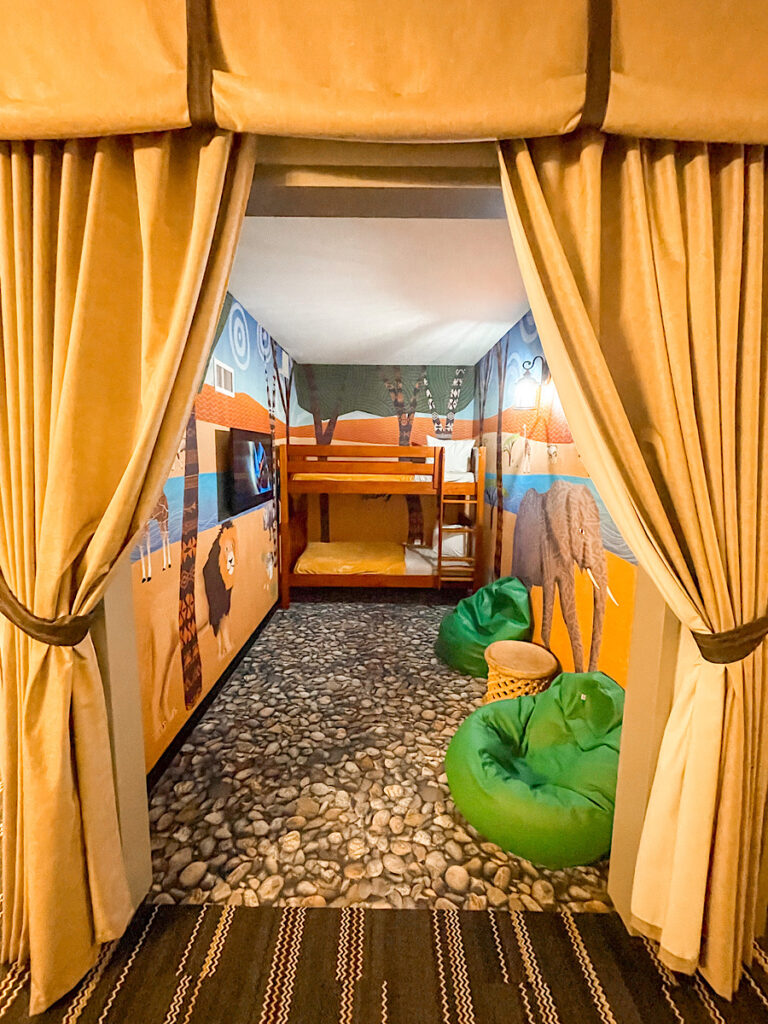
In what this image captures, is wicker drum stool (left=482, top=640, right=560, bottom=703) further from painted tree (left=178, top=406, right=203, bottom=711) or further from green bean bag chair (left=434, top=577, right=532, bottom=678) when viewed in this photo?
painted tree (left=178, top=406, right=203, bottom=711)

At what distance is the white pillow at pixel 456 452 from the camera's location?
15.2ft

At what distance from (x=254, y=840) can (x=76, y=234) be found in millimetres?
1888

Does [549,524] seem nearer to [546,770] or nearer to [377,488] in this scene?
[546,770]

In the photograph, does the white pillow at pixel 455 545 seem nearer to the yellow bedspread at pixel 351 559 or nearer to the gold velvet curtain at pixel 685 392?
the yellow bedspread at pixel 351 559

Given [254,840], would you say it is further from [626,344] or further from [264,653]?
[626,344]

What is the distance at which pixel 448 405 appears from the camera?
4.68 metres

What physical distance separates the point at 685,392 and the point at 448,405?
3.79 metres

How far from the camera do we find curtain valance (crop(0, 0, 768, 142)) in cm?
90

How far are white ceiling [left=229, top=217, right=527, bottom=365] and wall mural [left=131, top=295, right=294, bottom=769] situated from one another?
36 centimetres

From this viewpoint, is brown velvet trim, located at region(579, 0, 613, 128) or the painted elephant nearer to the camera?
brown velvet trim, located at region(579, 0, 613, 128)

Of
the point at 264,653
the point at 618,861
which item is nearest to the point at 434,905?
the point at 618,861

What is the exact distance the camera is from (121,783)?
1173 mm

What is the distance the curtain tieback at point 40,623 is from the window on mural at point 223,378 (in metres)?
1.75

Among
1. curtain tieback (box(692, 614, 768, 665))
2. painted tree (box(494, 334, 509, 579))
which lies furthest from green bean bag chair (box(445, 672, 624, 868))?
painted tree (box(494, 334, 509, 579))
